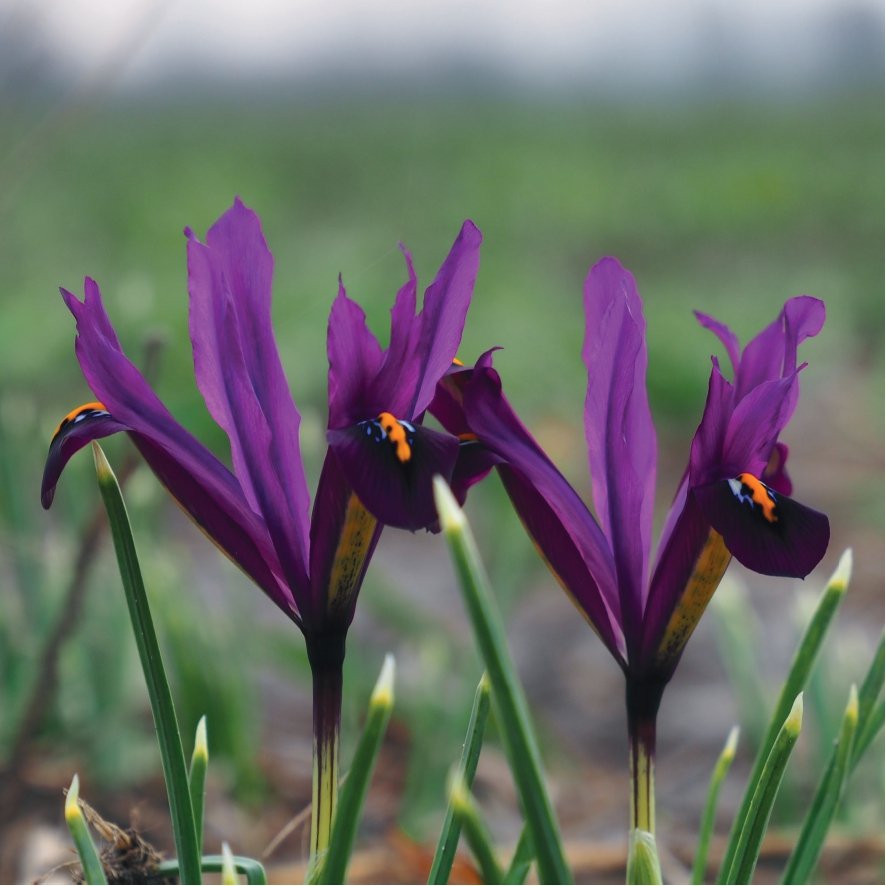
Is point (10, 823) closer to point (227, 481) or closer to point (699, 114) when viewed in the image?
point (227, 481)

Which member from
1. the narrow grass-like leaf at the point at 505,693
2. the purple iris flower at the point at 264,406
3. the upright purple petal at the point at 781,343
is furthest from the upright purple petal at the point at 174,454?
the upright purple petal at the point at 781,343

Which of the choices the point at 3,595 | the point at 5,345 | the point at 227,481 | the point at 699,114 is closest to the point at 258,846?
the point at 3,595

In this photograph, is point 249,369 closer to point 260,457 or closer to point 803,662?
point 260,457

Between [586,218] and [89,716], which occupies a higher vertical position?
[586,218]

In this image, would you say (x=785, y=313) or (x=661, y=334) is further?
(x=661, y=334)

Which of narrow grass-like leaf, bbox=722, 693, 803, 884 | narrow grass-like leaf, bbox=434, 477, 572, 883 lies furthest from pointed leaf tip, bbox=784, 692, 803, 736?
narrow grass-like leaf, bbox=434, 477, 572, 883

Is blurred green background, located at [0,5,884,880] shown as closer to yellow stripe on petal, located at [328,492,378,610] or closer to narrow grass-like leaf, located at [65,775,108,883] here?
yellow stripe on petal, located at [328,492,378,610]
